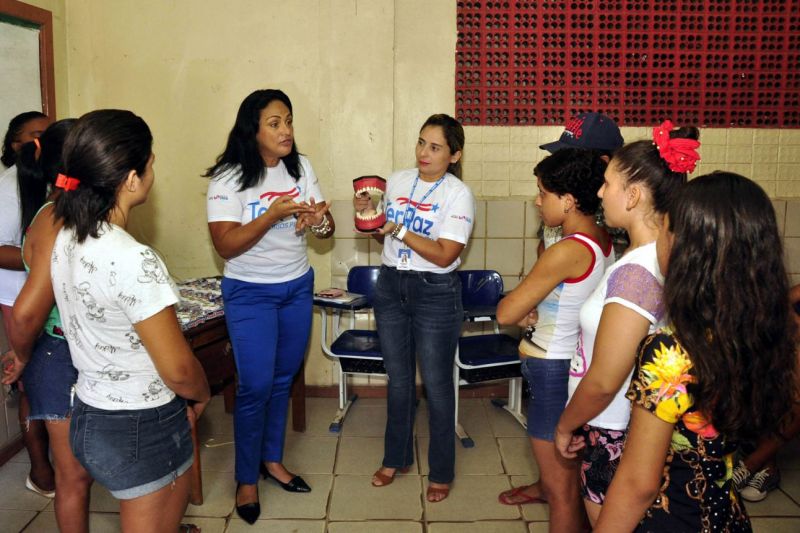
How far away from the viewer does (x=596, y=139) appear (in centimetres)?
223

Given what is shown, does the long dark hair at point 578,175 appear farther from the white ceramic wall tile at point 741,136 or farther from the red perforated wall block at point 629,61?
the white ceramic wall tile at point 741,136

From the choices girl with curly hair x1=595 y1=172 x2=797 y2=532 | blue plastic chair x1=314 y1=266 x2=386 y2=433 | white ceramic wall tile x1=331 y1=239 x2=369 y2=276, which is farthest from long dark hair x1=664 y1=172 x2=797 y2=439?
white ceramic wall tile x1=331 y1=239 x2=369 y2=276

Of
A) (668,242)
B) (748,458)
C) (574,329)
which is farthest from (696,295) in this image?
(748,458)

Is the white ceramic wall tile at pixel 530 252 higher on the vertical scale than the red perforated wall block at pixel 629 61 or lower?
lower

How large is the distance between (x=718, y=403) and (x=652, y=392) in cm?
11

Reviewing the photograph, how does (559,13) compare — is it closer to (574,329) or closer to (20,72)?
(574,329)

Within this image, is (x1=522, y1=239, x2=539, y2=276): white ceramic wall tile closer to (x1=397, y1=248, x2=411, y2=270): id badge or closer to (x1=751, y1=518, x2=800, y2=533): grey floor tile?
(x1=397, y1=248, x2=411, y2=270): id badge

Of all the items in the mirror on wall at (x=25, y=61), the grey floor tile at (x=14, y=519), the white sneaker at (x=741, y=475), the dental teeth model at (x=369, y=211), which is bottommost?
the grey floor tile at (x=14, y=519)

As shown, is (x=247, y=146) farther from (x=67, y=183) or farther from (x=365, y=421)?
(x=365, y=421)

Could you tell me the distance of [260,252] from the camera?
2.56m

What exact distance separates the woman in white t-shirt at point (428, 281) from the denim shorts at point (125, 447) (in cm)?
126

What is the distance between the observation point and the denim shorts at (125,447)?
5.04ft

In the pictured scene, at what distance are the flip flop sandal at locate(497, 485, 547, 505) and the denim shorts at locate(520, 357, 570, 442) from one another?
867 millimetres

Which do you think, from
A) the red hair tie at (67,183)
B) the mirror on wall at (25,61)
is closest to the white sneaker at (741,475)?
the red hair tie at (67,183)
